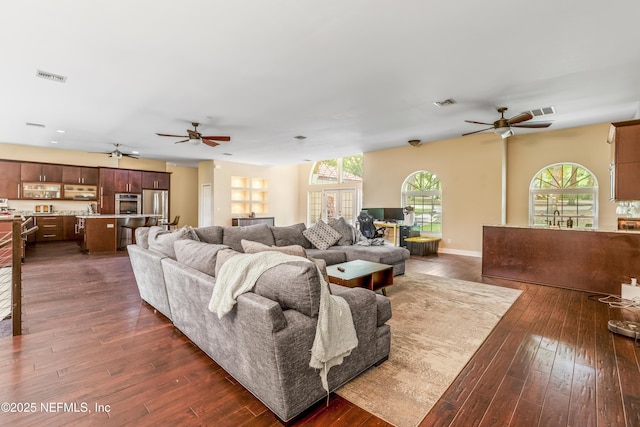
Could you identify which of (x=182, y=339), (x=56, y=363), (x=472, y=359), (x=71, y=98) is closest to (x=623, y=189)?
(x=472, y=359)

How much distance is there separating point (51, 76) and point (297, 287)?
Result: 436 centimetres

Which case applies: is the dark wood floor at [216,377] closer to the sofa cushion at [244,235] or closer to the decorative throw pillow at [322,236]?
the sofa cushion at [244,235]

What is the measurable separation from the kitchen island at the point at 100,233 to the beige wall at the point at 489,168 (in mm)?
7694

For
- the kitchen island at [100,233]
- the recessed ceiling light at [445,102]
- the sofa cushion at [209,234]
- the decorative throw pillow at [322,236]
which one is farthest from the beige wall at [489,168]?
the kitchen island at [100,233]

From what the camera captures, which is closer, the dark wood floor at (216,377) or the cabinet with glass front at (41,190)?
the dark wood floor at (216,377)

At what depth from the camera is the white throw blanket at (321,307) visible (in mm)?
1613

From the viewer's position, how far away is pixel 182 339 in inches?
102

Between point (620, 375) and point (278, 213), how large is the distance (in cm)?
1064

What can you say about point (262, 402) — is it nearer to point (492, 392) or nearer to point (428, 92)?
point (492, 392)

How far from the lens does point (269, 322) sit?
1.48 meters

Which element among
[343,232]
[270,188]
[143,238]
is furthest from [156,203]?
[343,232]

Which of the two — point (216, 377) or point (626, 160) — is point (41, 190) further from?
point (626, 160)

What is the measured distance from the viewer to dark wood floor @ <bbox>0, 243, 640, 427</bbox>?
166 centimetres

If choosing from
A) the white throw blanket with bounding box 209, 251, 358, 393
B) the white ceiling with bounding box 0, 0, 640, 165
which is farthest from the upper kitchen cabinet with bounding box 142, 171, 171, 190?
the white throw blanket with bounding box 209, 251, 358, 393
